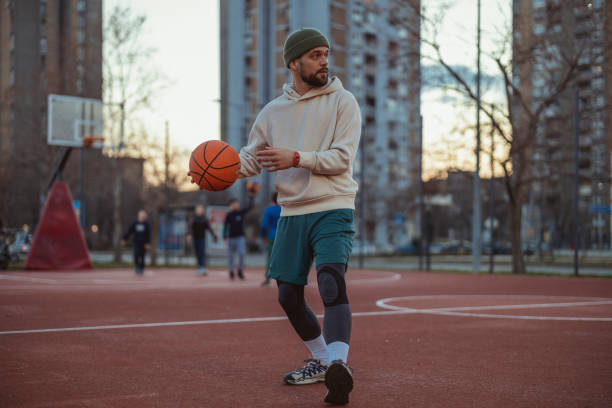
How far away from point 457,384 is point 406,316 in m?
3.84

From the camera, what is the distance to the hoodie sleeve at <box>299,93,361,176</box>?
387cm

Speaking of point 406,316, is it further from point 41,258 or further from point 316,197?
point 41,258

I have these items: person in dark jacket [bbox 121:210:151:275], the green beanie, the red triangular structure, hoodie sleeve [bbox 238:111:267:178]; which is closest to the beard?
the green beanie

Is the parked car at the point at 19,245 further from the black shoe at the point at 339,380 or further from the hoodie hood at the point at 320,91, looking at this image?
the black shoe at the point at 339,380

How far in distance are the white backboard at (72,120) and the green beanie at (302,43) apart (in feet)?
58.8

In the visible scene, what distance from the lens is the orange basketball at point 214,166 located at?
14.2 ft

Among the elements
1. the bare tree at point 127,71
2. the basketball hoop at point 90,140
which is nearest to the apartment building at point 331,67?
the bare tree at point 127,71

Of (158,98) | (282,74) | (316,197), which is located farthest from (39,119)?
(282,74)

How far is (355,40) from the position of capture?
72.0 m

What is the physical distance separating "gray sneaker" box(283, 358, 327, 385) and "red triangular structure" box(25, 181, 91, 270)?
17.0 m

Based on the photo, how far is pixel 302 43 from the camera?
4.02m

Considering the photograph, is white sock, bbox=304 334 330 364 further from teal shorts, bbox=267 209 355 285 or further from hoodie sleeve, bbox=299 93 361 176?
hoodie sleeve, bbox=299 93 361 176

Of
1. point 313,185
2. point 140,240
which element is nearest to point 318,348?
point 313,185

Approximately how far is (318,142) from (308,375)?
1459 millimetres
